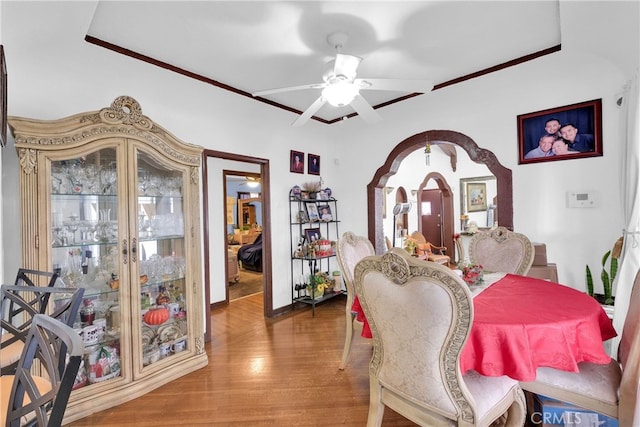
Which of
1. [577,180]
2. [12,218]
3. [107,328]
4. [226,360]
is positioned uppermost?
[577,180]

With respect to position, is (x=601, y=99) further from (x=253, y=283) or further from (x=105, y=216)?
(x=253, y=283)

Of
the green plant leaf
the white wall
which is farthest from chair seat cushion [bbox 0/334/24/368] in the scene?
the green plant leaf

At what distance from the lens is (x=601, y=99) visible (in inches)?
99.3

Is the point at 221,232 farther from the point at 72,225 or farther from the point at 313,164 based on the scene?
the point at 72,225

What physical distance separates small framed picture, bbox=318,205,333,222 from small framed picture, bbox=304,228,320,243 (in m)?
0.20

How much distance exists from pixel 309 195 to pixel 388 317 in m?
2.90

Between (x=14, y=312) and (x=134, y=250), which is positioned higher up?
(x=134, y=250)

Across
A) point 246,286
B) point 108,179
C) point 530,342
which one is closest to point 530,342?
point 530,342

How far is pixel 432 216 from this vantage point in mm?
7238

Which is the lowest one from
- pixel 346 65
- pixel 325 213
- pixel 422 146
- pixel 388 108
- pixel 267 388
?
pixel 267 388

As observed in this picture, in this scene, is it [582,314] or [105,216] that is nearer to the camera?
[582,314]

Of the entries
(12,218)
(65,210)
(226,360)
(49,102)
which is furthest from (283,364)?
(49,102)

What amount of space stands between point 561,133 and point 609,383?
2227 millimetres

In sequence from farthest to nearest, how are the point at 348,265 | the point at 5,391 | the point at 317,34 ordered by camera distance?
the point at 348,265, the point at 317,34, the point at 5,391
